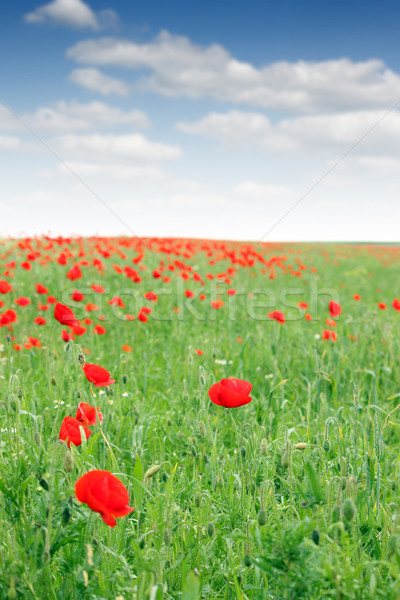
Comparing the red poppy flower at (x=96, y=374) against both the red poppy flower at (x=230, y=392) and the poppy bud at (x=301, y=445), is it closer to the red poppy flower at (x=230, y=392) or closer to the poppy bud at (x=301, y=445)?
the red poppy flower at (x=230, y=392)

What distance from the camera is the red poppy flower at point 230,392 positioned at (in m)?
1.76

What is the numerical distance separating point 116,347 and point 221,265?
6226 mm

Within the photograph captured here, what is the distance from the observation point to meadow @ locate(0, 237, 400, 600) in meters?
1.29

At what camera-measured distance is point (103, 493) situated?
117 centimetres

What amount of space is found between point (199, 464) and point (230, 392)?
66 cm

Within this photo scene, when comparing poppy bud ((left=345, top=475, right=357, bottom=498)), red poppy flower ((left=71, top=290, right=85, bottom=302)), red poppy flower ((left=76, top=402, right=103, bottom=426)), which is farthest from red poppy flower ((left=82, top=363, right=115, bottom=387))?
red poppy flower ((left=71, top=290, right=85, bottom=302))

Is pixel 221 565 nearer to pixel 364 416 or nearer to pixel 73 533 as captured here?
pixel 73 533

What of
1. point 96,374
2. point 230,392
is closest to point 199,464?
point 230,392

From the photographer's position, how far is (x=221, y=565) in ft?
5.36

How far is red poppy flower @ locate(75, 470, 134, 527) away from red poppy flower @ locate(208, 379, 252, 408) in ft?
2.08

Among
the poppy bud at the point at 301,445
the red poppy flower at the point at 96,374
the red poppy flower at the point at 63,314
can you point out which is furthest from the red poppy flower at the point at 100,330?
the poppy bud at the point at 301,445

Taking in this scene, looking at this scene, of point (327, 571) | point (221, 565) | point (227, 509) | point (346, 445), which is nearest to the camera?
point (327, 571)

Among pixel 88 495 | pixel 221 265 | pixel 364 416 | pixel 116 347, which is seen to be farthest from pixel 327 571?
pixel 221 265

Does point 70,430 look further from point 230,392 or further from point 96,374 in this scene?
point 230,392
